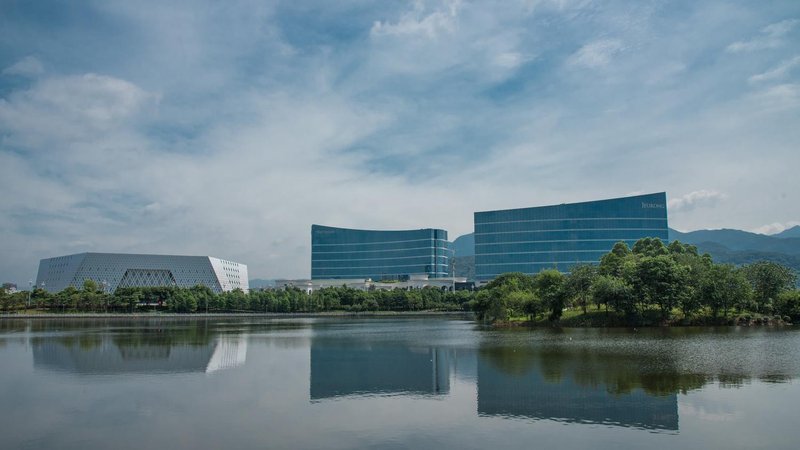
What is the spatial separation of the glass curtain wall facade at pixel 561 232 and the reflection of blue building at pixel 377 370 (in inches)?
3297

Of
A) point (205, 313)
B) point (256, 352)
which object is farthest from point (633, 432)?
point (205, 313)

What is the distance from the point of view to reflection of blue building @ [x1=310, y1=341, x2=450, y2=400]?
826 inches

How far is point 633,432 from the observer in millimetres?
14141

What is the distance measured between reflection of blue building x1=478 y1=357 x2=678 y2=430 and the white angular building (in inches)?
4737

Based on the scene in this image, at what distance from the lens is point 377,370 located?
25.6 m

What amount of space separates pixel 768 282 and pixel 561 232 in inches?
2644

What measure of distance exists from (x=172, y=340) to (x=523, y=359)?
27392 millimetres

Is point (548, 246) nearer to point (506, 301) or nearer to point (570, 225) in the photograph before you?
point (570, 225)

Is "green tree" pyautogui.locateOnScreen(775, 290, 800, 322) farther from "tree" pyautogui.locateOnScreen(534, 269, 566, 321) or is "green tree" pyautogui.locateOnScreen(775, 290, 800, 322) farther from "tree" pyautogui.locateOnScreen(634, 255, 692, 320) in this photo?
"tree" pyautogui.locateOnScreen(534, 269, 566, 321)

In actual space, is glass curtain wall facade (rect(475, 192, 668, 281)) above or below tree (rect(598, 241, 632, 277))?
above

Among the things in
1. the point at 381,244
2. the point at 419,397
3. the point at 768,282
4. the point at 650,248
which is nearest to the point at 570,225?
the point at 650,248

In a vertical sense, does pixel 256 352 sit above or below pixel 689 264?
below

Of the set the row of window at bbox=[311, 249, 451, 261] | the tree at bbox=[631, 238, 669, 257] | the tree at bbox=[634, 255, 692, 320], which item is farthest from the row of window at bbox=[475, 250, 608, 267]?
the tree at bbox=[634, 255, 692, 320]

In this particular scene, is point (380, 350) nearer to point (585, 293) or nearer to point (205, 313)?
point (585, 293)
